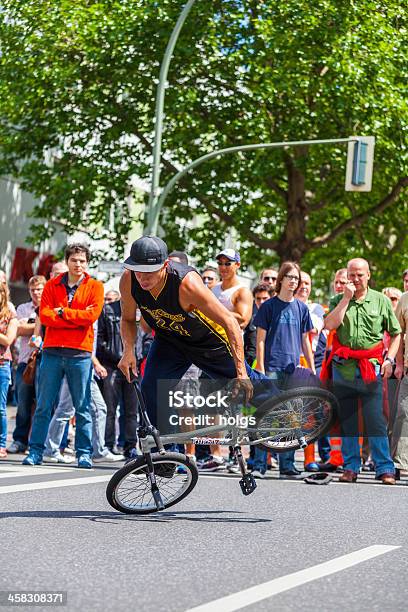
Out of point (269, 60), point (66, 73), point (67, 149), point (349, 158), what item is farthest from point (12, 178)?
point (349, 158)

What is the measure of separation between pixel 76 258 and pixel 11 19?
21.6m

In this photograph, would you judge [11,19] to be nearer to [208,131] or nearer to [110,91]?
[110,91]

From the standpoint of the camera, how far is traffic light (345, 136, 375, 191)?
2441 cm

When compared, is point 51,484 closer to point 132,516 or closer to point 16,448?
point 132,516

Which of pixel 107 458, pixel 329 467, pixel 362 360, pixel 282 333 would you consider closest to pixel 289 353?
pixel 282 333

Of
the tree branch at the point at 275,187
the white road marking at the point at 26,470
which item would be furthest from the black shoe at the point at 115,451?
the tree branch at the point at 275,187

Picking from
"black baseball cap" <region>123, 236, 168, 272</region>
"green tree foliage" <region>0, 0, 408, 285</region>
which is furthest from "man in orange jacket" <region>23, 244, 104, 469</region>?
"green tree foliage" <region>0, 0, 408, 285</region>

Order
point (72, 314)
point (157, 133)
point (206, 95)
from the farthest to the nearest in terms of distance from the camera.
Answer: point (206, 95) < point (157, 133) < point (72, 314)

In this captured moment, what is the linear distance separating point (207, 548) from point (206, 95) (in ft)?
80.6

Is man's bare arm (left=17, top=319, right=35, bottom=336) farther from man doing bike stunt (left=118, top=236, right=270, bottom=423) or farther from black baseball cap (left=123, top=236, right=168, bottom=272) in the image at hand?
black baseball cap (left=123, top=236, right=168, bottom=272)

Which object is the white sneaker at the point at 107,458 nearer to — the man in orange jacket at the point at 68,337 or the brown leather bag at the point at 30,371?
the brown leather bag at the point at 30,371

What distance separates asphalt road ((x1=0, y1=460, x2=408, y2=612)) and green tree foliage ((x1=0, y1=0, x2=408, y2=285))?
19528mm

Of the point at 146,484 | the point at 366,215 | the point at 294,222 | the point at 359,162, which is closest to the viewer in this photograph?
the point at 146,484

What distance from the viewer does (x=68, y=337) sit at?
36.8ft
